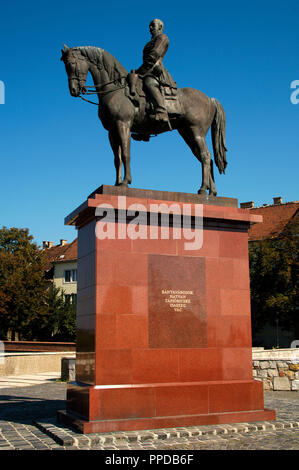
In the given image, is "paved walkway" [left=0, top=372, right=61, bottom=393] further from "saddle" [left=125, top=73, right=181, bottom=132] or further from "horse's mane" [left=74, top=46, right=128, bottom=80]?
"horse's mane" [left=74, top=46, right=128, bottom=80]

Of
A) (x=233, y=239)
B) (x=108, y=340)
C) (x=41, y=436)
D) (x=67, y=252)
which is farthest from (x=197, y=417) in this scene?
(x=67, y=252)

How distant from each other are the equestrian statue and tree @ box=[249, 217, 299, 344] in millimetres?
29683

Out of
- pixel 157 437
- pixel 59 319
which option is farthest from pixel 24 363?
pixel 59 319

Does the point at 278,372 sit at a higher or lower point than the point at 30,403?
higher

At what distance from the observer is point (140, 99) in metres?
9.96

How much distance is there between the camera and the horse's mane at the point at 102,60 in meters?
9.87

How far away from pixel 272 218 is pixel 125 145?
137 ft

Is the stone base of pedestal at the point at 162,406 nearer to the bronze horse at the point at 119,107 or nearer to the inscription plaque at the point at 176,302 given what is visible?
→ the inscription plaque at the point at 176,302

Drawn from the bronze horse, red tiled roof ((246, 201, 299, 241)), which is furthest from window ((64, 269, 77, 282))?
the bronze horse

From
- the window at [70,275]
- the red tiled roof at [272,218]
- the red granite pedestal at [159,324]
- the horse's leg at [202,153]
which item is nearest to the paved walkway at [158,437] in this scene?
the red granite pedestal at [159,324]

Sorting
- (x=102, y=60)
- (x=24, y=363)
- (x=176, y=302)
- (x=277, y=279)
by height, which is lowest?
(x=24, y=363)

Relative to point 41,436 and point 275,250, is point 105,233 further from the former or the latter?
point 275,250

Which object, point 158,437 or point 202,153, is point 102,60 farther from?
point 158,437
